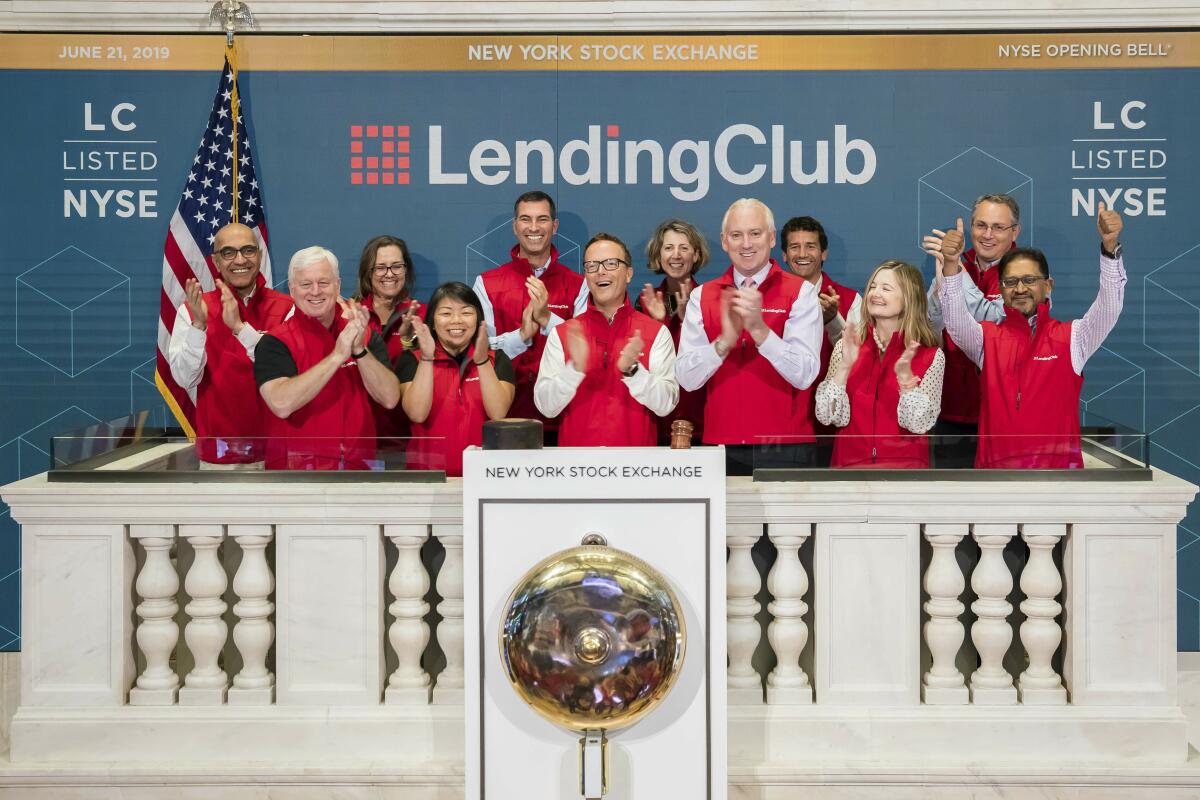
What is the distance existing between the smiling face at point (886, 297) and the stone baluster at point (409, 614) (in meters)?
1.67

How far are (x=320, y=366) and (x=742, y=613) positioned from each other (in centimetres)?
155

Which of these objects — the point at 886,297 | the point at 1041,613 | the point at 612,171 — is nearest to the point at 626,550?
the point at 1041,613

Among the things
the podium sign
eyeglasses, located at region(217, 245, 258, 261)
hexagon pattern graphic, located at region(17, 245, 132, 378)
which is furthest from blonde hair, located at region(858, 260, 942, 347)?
hexagon pattern graphic, located at region(17, 245, 132, 378)

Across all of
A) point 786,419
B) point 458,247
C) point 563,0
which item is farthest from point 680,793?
point 563,0

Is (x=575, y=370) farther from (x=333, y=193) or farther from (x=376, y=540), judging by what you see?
(x=333, y=193)

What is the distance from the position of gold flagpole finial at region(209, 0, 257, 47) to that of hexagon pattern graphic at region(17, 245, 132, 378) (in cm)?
131

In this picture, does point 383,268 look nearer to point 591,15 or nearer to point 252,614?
point 591,15

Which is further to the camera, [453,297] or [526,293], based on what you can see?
[526,293]

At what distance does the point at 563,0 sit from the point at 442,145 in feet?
3.00

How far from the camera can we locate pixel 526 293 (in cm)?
526

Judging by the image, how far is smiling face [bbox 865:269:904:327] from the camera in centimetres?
396

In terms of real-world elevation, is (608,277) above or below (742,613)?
above

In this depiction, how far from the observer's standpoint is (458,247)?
6.04 metres

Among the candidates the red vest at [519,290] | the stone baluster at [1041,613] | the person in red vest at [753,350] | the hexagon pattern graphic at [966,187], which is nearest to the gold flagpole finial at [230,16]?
the red vest at [519,290]
